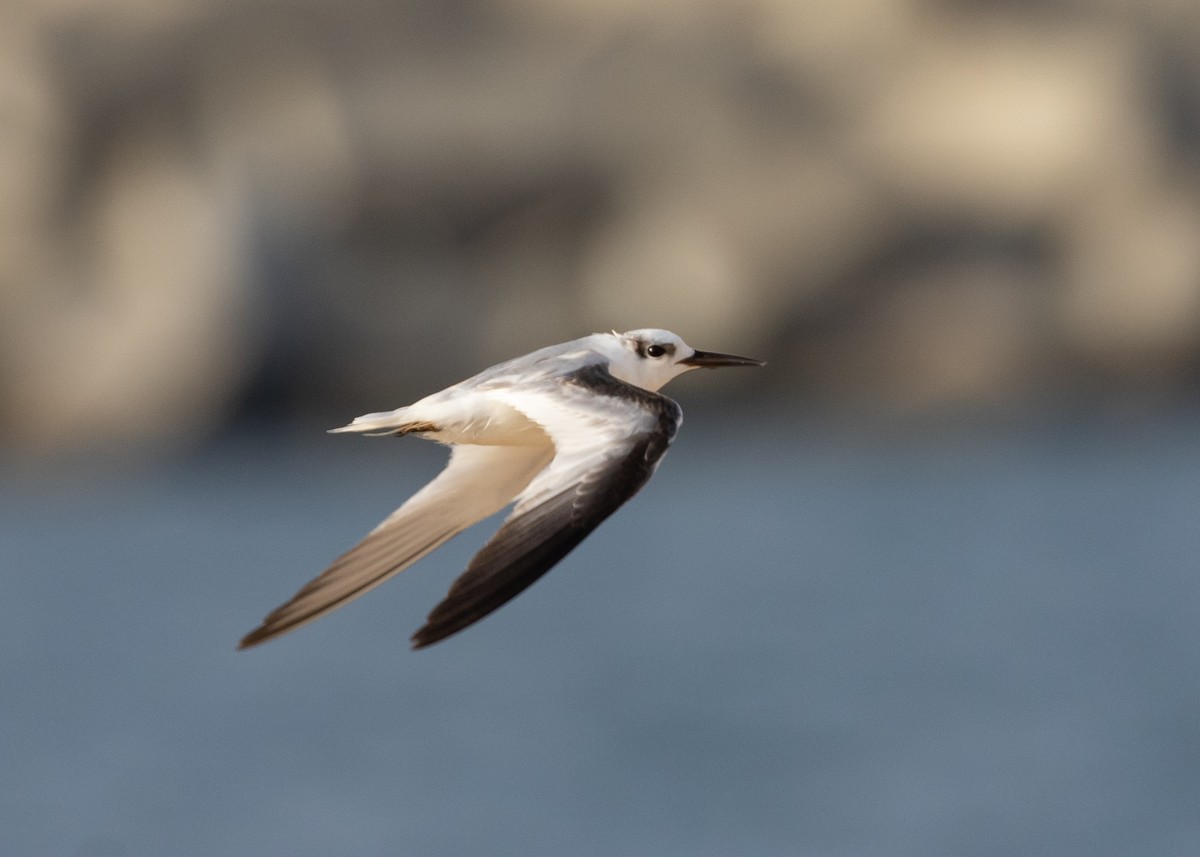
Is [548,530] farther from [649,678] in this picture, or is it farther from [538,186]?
[649,678]

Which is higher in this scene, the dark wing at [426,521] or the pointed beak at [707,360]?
the pointed beak at [707,360]

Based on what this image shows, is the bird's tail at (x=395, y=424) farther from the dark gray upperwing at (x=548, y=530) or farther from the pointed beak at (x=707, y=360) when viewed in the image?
the pointed beak at (x=707, y=360)

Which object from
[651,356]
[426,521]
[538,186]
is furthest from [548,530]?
[538,186]

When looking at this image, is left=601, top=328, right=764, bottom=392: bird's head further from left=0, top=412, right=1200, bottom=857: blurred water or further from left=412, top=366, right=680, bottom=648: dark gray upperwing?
left=0, top=412, right=1200, bottom=857: blurred water

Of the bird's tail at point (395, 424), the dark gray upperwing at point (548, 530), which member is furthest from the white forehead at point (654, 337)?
the bird's tail at point (395, 424)

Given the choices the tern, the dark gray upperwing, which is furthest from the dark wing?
the dark gray upperwing

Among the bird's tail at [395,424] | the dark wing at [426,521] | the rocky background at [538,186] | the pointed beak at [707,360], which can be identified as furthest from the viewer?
the rocky background at [538,186]
